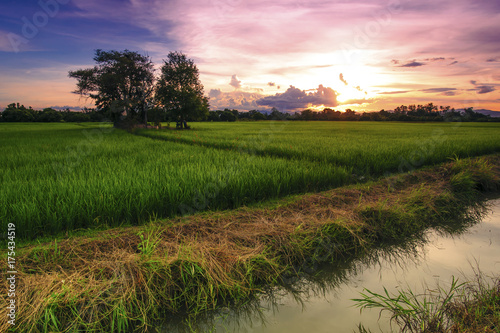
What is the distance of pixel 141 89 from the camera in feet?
96.0

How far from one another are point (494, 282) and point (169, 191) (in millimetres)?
3860

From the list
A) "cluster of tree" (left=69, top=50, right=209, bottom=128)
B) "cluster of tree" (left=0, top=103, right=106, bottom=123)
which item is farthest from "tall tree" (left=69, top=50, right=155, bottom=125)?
"cluster of tree" (left=0, top=103, right=106, bottom=123)

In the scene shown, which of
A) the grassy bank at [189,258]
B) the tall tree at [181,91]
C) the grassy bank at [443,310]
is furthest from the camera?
the tall tree at [181,91]

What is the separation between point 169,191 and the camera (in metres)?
3.63

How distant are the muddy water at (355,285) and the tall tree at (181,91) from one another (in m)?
23.7

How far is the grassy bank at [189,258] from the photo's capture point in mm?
1884

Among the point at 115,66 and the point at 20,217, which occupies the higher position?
the point at 115,66

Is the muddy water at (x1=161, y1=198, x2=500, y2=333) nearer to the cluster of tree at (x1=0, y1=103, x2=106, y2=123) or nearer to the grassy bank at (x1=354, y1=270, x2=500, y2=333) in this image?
the grassy bank at (x1=354, y1=270, x2=500, y2=333)

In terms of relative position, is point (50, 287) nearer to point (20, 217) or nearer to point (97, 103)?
point (20, 217)

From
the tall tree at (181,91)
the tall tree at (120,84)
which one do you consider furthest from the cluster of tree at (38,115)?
the tall tree at (181,91)

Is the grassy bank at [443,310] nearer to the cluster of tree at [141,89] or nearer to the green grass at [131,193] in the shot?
the green grass at [131,193]

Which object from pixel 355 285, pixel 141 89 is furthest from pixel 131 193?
pixel 141 89

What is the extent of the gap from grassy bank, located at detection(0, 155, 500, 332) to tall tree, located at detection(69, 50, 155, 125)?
26719mm

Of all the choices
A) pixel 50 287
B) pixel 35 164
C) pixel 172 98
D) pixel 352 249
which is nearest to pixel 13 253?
pixel 50 287
